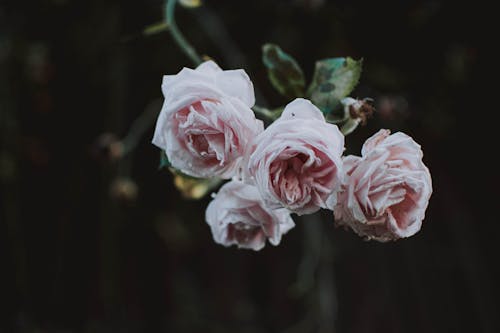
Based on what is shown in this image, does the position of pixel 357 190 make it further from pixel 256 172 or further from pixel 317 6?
pixel 317 6

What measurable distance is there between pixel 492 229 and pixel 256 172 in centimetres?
126

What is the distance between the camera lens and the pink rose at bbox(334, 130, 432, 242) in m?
0.51

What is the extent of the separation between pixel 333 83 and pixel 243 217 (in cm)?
20

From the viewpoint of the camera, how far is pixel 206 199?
145 cm

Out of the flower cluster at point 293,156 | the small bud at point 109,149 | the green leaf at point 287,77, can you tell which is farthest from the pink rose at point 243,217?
the small bud at point 109,149

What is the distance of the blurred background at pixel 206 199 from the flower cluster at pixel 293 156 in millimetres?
792

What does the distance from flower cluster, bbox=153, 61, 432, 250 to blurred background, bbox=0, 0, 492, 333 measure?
79cm

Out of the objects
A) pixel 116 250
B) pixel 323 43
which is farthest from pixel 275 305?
pixel 323 43

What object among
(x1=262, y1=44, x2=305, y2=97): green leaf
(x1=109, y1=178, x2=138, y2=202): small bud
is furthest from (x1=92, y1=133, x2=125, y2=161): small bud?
(x1=262, y1=44, x2=305, y2=97): green leaf

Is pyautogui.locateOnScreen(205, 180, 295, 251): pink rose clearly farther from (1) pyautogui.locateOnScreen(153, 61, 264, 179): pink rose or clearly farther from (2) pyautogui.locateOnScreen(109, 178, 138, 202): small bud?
(2) pyautogui.locateOnScreen(109, 178, 138, 202): small bud

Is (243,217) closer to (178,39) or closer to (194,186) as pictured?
(194,186)

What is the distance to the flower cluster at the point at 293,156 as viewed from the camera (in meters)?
0.50

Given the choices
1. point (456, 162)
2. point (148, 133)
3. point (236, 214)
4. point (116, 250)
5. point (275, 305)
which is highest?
point (236, 214)

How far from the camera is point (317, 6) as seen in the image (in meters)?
1.23
